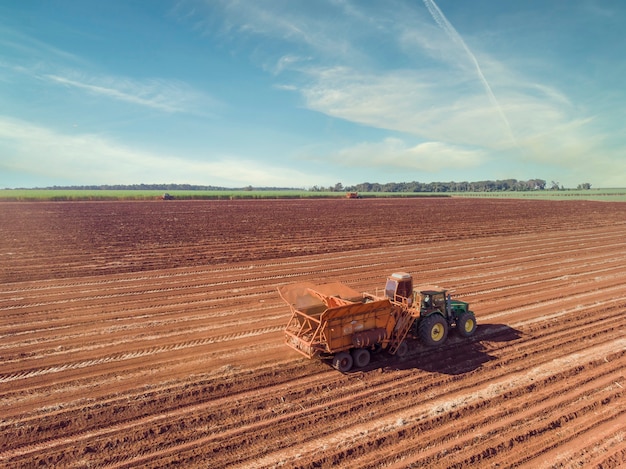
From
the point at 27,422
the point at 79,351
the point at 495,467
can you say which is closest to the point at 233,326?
the point at 79,351

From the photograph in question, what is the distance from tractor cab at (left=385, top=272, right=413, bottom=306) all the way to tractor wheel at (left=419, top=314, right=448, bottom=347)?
0.64m

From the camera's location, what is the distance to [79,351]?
10031 millimetres

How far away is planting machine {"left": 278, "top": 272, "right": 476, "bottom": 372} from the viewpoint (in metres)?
8.73

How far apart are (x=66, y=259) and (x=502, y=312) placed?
68.6 feet

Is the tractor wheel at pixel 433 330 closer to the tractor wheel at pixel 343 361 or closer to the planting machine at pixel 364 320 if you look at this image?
the planting machine at pixel 364 320

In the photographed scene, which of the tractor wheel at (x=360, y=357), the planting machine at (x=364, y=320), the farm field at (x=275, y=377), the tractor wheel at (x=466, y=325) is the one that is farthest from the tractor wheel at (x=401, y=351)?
the tractor wheel at (x=466, y=325)

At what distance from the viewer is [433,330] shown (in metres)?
10.2

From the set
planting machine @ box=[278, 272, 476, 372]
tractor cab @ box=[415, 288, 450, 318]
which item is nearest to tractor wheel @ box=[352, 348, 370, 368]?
planting machine @ box=[278, 272, 476, 372]

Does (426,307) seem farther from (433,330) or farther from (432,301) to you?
(433,330)

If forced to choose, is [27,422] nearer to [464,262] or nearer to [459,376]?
[459,376]

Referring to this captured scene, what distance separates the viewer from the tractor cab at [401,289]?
10.2 m

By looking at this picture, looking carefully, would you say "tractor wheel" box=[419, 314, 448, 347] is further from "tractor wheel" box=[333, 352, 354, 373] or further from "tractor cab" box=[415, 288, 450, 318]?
"tractor wheel" box=[333, 352, 354, 373]

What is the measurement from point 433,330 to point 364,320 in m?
2.39

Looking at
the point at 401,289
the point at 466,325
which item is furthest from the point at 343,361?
the point at 466,325
